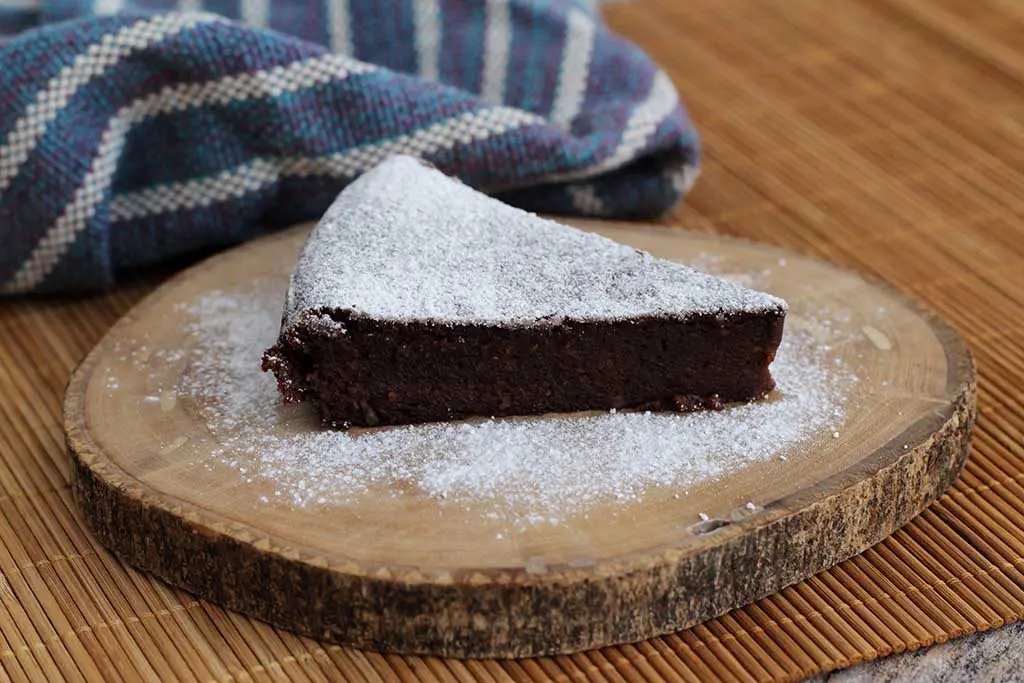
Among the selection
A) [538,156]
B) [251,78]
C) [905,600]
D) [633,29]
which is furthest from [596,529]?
[633,29]

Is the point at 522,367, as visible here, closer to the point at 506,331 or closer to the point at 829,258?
the point at 506,331

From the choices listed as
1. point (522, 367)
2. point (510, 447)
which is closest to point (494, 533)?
point (510, 447)

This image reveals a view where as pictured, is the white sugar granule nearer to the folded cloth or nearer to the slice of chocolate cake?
the slice of chocolate cake

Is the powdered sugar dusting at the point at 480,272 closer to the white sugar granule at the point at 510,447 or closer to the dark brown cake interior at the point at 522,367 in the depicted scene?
the dark brown cake interior at the point at 522,367

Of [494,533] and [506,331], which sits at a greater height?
[506,331]

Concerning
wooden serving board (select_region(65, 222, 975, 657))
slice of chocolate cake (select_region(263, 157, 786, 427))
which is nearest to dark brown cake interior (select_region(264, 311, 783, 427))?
slice of chocolate cake (select_region(263, 157, 786, 427))

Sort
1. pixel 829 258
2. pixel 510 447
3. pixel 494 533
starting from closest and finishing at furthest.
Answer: pixel 494 533 → pixel 510 447 → pixel 829 258
